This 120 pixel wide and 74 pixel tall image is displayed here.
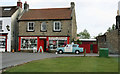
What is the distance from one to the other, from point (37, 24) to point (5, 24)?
19.4 feet

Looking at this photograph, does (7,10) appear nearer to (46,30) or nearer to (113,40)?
(46,30)

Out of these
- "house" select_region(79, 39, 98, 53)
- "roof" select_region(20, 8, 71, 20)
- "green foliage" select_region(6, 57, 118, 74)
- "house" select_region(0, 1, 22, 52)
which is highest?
"roof" select_region(20, 8, 71, 20)

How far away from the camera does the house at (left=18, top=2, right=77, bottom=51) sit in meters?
31.9

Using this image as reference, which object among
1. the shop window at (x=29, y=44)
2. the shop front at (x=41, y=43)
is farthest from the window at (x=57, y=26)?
the shop window at (x=29, y=44)

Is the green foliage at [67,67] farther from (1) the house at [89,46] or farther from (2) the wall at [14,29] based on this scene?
(2) the wall at [14,29]

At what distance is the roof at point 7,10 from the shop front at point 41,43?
16.9 ft

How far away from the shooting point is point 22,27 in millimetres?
33812

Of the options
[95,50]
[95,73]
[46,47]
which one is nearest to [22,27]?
[46,47]

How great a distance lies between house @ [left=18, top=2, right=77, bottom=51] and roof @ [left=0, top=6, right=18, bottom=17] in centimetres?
229

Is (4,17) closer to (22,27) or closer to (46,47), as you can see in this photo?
(22,27)

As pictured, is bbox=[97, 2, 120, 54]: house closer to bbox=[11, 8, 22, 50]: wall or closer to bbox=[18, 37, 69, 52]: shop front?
bbox=[18, 37, 69, 52]: shop front

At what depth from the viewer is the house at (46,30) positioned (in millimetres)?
31922

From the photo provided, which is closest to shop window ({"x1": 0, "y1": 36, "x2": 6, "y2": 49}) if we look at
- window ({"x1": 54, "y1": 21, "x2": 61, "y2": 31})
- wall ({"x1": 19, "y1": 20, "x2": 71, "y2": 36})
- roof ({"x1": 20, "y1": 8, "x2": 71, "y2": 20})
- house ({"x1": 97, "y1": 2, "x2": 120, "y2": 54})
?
wall ({"x1": 19, "y1": 20, "x2": 71, "y2": 36})

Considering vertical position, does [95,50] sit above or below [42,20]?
below
